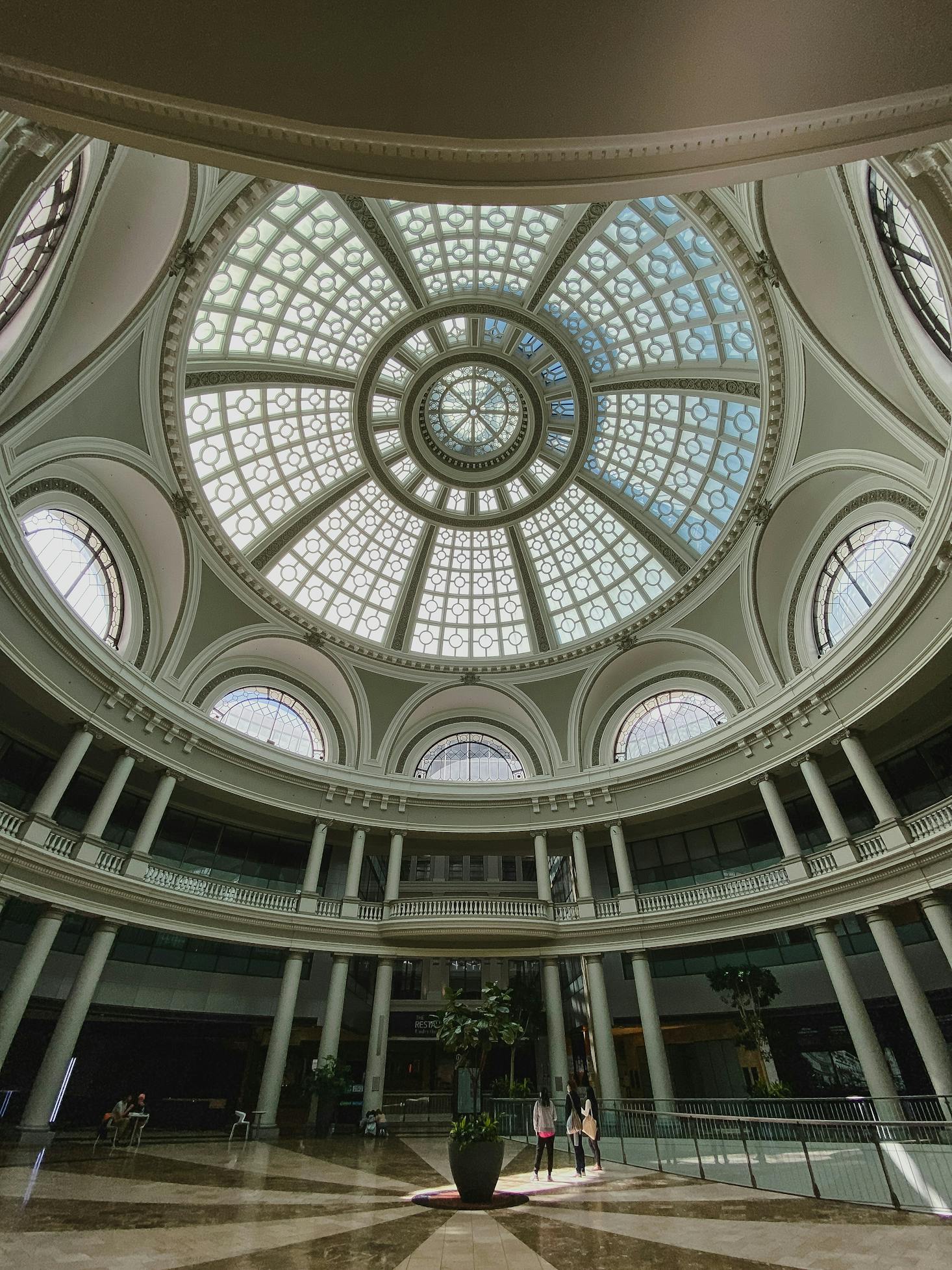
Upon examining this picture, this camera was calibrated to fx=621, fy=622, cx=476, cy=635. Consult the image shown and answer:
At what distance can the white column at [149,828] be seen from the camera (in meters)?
19.9

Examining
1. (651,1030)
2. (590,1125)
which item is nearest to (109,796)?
(590,1125)

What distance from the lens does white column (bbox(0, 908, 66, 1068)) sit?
15.4m

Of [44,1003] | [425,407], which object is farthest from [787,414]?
[44,1003]

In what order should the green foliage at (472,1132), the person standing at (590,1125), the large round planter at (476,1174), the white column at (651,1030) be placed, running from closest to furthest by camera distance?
the large round planter at (476,1174)
the green foliage at (472,1132)
the person standing at (590,1125)
the white column at (651,1030)

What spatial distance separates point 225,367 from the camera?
23.4 metres

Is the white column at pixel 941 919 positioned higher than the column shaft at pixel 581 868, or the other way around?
the column shaft at pixel 581 868

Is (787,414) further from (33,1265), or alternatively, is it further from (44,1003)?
(44,1003)

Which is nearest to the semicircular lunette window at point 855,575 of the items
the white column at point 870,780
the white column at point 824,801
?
the white column at point 870,780

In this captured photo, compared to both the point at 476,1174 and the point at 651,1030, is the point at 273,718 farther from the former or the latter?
the point at 476,1174

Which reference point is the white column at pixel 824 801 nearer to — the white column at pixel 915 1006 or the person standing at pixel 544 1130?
the white column at pixel 915 1006

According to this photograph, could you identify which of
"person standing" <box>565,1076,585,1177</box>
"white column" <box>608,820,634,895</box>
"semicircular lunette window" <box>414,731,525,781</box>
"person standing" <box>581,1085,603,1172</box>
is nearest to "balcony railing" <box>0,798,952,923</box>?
"white column" <box>608,820,634,895</box>

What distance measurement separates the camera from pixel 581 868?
83.7 ft

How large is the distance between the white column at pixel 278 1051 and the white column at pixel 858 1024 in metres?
16.9

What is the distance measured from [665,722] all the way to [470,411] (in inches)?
670
